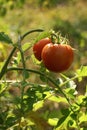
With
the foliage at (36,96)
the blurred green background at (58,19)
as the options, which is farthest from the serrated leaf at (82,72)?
the blurred green background at (58,19)

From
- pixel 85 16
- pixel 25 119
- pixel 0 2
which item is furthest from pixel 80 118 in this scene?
pixel 85 16

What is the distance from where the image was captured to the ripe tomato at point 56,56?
5.10 feet

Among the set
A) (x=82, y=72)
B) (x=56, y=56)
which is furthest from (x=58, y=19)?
(x=56, y=56)

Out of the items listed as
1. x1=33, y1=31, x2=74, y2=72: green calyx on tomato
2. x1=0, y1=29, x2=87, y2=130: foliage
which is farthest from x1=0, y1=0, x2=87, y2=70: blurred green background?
x1=33, y1=31, x2=74, y2=72: green calyx on tomato

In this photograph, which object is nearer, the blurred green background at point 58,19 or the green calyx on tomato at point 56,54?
the green calyx on tomato at point 56,54

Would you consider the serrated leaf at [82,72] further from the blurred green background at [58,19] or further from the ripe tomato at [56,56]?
the blurred green background at [58,19]

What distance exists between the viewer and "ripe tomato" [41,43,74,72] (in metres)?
1.55

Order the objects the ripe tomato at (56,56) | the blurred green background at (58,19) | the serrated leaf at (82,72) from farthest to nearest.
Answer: the blurred green background at (58,19) → the serrated leaf at (82,72) → the ripe tomato at (56,56)

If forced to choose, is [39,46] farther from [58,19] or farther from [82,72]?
[58,19]

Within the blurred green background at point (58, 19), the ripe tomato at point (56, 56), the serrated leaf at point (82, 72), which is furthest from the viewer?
the blurred green background at point (58, 19)

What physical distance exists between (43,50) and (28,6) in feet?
25.0

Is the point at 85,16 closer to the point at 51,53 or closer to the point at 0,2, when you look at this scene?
the point at 0,2

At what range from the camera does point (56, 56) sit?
5.11 ft

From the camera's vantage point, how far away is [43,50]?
157cm
